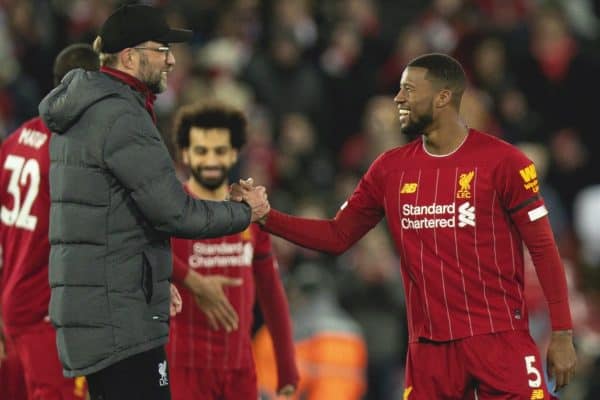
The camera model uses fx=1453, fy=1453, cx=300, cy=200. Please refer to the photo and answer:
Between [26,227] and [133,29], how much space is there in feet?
4.92

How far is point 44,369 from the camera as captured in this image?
23.7 feet

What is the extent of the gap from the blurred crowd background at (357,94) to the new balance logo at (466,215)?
5029mm

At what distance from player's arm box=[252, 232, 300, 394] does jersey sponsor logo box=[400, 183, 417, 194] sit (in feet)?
4.07

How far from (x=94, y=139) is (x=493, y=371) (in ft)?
6.62

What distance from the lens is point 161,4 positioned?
14320 millimetres

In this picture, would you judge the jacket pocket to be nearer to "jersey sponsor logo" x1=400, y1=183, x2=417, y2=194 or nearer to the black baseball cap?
the black baseball cap

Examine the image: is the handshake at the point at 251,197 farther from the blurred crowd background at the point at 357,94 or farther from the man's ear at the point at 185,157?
the blurred crowd background at the point at 357,94

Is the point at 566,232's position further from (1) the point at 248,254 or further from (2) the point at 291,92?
(1) the point at 248,254

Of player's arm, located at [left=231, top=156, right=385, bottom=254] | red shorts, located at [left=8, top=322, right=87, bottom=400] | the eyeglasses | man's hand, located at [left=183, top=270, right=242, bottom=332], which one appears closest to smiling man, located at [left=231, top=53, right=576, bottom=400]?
player's arm, located at [left=231, top=156, right=385, bottom=254]

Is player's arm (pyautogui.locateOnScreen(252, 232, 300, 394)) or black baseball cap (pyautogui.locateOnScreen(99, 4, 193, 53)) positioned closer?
black baseball cap (pyautogui.locateOnScreen(99, 4, 193, 53))

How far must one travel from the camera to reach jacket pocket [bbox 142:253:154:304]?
6016 millimetres

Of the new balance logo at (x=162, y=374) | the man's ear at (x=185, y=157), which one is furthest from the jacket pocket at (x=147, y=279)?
the man's ear at (x=185, y=157)

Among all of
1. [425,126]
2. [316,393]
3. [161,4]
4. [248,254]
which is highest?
[161,4]

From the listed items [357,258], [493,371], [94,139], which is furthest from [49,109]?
[357,258]
